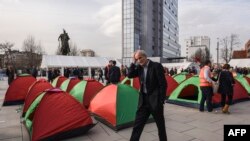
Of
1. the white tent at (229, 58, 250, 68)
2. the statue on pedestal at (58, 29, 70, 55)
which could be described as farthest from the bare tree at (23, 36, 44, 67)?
the white tent at (229, 58, 250, 68)

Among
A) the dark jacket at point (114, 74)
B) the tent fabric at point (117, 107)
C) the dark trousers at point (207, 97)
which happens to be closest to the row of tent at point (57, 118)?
the tent fabric at point (117, 107)

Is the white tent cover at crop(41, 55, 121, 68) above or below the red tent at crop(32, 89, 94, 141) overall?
above

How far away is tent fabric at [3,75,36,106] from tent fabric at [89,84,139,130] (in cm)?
537

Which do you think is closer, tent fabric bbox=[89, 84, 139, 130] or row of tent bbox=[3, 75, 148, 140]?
row of tent bbox=[3, 75, 148, 140]

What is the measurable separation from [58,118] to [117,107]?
5.45 feet

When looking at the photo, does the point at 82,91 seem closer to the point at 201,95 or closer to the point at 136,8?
the point at 201,95

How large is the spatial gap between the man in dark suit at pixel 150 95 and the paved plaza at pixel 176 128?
4.26 feet

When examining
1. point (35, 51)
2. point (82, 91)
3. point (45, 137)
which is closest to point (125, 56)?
point (35, 51)

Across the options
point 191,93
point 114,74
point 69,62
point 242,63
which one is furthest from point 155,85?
point 242,63

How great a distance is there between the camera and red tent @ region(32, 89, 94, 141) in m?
5.17

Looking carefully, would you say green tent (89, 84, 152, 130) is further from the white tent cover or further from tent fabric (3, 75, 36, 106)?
the white tent cover

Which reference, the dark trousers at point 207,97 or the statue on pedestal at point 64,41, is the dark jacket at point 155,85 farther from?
the statue on pedestal at point 64,41

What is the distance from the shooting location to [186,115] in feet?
25.7

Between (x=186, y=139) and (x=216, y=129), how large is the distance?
128cm
